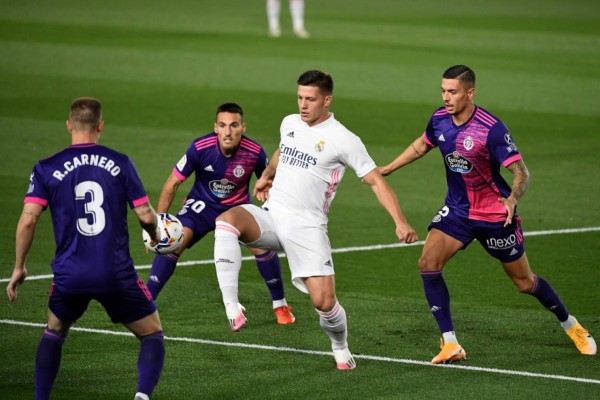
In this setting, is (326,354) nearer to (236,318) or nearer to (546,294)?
(236,318)

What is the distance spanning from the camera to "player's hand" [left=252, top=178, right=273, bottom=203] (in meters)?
9.40

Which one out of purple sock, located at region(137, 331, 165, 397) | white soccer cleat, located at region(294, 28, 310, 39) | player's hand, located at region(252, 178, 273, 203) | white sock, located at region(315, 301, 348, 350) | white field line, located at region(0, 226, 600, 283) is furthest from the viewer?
white soccer cleat, located at region(294, 28, 310, 39)

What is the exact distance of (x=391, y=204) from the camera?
340 inches

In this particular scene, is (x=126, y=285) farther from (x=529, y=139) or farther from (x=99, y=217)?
(x=529, y=139)

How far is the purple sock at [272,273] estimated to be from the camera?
10328 mm

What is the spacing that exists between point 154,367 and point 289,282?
4114mm

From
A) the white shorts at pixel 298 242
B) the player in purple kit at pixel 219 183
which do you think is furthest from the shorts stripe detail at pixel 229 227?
the player in purple kit at pixel 219 183

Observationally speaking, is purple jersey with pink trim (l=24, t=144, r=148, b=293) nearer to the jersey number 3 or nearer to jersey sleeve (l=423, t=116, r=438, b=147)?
the jersey number 3

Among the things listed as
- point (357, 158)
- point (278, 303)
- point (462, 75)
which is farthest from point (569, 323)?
point (278, 303)

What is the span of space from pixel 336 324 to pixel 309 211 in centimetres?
86

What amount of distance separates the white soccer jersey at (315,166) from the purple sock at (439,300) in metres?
1.03

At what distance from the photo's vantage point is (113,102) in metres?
21.3

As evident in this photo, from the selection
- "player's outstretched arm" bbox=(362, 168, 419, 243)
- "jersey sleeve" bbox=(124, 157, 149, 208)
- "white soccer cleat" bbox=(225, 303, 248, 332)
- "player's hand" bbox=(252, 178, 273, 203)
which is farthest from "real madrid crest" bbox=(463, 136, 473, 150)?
"jersey sleeve" bbox=(124, 157, 149, 208)

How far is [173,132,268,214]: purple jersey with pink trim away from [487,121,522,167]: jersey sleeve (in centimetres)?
233
